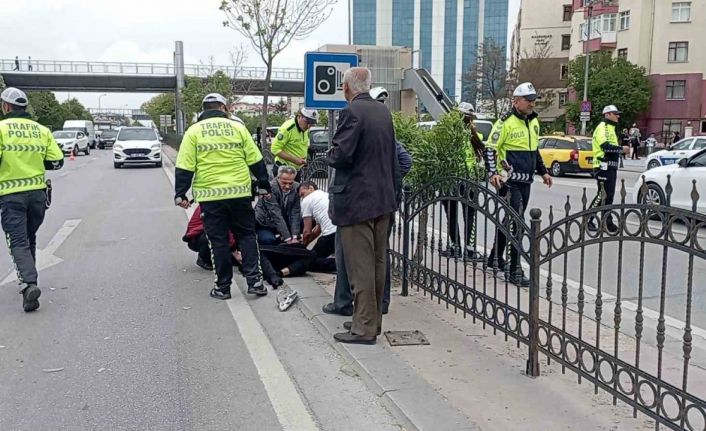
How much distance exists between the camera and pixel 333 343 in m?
5.14

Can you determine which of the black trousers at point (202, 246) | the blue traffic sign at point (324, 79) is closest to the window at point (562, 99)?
the blue traffic sign at point (324, 79)

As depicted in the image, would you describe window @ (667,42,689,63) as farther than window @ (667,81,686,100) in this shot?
No

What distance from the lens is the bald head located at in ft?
16.1

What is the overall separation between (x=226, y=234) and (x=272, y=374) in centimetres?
218

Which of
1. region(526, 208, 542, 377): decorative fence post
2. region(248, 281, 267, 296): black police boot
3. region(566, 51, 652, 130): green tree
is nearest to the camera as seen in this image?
region(526, 208, 542, 377): decorative fence post

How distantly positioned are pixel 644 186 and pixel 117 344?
3.96 metres

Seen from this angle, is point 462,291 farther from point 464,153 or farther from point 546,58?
point 546,58

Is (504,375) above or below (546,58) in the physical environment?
below

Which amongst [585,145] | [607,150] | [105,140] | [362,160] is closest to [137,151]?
[585,145]

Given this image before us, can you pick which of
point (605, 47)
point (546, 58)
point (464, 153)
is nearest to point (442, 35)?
point (546, 58)

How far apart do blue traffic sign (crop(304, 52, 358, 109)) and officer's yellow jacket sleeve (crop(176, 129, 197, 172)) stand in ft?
4.88

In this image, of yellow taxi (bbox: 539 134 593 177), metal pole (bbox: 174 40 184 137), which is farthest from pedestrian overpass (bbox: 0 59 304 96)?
yellow taxi (bbox: 539 134 593 177)

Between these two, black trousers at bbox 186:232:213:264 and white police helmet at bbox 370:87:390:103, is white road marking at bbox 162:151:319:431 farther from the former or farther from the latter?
white police helmet at bbox 370:87:390:103

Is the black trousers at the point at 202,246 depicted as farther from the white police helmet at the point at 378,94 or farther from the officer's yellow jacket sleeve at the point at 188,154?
the white police helmet at the point at 378,94
